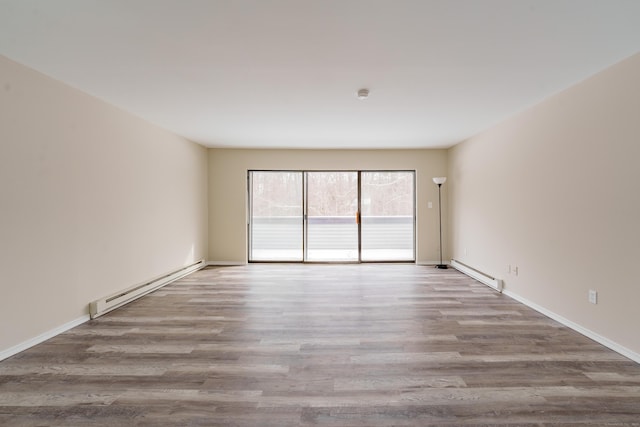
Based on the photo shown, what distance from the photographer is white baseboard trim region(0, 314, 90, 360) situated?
232 cm

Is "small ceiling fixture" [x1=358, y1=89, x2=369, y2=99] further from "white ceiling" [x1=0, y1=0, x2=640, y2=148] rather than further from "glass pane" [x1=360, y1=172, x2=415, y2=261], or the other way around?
"glass pane" [x1=360, y1=172, x2=415, y2=261]

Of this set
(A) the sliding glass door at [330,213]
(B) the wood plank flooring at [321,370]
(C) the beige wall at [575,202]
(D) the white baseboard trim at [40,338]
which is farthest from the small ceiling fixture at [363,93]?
(D) the white baseboard trim at [40,338]

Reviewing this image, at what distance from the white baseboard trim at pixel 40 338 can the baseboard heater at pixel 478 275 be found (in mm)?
5186

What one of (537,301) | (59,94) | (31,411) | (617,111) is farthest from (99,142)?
(537,301)

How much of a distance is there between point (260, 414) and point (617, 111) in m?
3.64

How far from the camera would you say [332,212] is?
618 centimetres

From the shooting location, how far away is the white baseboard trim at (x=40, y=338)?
232cm

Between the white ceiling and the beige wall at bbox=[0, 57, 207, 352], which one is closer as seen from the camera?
the white ceiling

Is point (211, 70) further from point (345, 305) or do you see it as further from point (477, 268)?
point (477, 268)

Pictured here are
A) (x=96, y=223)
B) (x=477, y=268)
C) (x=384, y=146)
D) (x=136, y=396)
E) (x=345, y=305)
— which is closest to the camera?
(x=136, y=396)

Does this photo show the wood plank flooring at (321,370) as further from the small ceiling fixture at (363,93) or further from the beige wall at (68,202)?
the small ceiling fixture at (363,93)

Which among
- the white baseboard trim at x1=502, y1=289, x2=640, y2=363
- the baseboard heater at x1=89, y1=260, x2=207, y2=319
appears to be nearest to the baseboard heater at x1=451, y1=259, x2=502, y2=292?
the white baseboard trim at x1=502, y1=289, x2=640, y2=363

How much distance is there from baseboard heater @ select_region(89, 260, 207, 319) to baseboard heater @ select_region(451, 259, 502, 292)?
499cm

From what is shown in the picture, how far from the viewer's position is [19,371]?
6.98 ft
